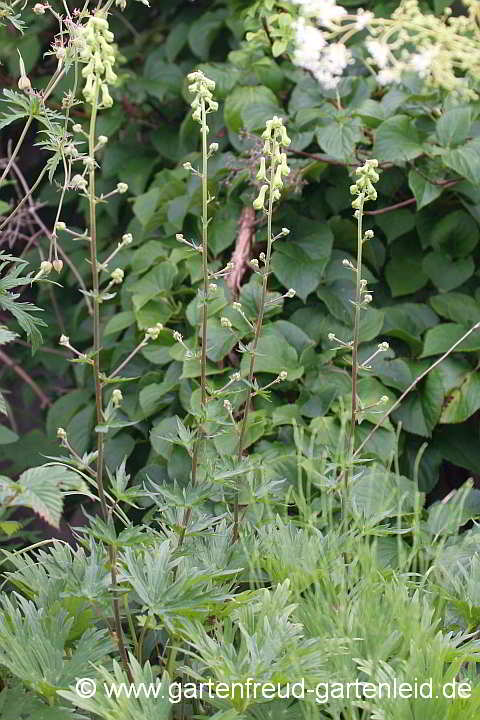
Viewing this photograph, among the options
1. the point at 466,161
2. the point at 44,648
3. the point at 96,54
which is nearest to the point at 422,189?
the point at 466,161

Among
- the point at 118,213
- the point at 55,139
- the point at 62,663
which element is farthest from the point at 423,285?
the point at 62,663

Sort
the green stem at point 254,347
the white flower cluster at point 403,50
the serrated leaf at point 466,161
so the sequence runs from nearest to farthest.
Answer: the green stem at point 254,347
the serrated leaf at point 466,161
the white flower cluster at point 403,50

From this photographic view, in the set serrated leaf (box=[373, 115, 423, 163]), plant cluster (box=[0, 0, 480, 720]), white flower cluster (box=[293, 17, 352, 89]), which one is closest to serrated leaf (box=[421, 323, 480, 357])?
plant cluster (box=[0, 0, 480, 720])

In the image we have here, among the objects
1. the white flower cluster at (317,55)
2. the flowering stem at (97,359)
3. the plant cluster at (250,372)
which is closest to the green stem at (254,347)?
the plant cluster at (250,372)

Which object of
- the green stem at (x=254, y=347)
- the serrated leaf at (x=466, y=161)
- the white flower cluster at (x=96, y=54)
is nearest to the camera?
the white flower cluster at (x=96, y=54)

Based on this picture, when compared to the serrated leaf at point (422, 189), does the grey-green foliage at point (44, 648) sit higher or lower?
lower

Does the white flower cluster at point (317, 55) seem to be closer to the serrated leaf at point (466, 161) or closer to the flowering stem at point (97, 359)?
the serrated leaf at point (466, 161)

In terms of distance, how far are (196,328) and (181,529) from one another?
0.85m

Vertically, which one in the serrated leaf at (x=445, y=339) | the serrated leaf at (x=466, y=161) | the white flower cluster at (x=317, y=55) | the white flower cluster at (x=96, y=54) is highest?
the white flower cluster at (x=96, y=54)

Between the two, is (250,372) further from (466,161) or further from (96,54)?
(466,161)

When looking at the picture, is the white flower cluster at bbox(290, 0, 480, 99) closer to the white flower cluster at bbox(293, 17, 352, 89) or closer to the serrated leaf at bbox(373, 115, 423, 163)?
the white flower cluster at bbox(293, 17, 352, 89)

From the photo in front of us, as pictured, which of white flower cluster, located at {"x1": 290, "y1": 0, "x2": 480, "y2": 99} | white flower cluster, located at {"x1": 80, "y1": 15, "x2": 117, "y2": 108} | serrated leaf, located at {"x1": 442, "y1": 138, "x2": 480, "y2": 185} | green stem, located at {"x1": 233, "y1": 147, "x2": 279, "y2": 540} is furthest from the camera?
white flower cluster, located at {"x1": 290, "y1": 0, "x2": 480, "y2": 99}

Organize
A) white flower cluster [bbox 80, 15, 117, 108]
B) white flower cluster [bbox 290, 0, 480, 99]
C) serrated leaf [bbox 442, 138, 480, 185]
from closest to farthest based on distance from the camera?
white flower cluster [bbox 80, 15, 117, 108], serrated leaf [bbox 442, 138, 480, 185], white flower cluster [bbox 290, 0, 480, 99]

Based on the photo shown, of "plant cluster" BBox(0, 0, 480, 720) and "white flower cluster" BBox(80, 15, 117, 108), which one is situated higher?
"white flower cluster" BBox(80, 15, 117, 108)
